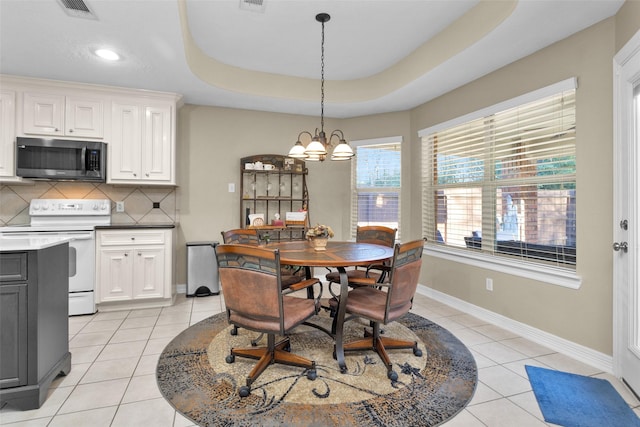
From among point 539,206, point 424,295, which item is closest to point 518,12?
point 539,206

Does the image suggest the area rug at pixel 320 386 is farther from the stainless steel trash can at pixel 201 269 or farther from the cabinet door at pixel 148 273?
the stainless steel trash can at pixel 201 269

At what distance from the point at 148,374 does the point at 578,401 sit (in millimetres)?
2772

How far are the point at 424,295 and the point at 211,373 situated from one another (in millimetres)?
2940

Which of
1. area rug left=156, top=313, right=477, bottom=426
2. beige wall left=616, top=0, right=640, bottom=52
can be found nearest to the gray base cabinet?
area rug left=156, top=313, right=477, bottom=426

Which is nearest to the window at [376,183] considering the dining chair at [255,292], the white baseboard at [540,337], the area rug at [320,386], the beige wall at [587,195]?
the white baseboard at [540,337]

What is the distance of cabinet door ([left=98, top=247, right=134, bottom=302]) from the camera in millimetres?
3543

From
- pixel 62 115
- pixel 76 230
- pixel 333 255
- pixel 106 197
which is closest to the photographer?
pixel 333 255

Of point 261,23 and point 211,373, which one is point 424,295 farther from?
point 261,23

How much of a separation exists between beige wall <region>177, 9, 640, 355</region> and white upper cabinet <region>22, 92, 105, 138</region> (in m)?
0.97

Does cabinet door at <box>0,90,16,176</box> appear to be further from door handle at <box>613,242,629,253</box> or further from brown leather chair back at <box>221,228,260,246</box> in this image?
door handle at <box>613,242,629,253</box>

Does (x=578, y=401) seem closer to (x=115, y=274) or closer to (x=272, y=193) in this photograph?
(x=272, y=193)

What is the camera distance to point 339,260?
7.75 feet

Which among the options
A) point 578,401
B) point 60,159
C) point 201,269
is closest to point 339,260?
point 578,401

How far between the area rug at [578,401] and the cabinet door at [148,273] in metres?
3.65
